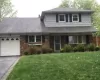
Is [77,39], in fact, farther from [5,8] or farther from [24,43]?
[5,8]

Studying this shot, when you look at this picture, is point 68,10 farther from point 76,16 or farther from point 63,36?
point 63,36

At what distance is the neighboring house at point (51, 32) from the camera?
34.4 meters

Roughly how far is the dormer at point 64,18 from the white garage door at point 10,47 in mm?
4793

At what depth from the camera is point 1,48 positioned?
34.6 metres

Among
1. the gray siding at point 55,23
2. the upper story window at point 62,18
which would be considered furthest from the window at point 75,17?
the upper story window at point 62,18

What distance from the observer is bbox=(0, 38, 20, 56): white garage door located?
113 ft

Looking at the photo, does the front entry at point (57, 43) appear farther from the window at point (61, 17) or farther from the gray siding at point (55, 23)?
the window at point (61, 17)

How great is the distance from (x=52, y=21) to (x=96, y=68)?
22804 mm

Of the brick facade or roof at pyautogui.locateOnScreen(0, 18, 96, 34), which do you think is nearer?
the brick facade

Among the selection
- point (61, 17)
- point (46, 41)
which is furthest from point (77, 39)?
point (46, 41)

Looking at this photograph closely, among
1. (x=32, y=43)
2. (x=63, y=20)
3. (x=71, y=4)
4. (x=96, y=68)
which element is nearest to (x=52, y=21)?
(x=63, y=20)

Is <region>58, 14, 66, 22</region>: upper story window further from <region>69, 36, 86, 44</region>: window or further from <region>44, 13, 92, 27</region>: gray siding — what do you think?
<region>69, 36, 86, 44</region>: window

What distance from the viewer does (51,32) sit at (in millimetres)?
34000

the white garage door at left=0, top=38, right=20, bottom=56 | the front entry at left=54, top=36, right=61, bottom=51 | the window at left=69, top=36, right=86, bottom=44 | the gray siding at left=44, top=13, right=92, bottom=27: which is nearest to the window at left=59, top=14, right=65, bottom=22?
the gray siding at left=44, top=13, right=92, bottom=27
